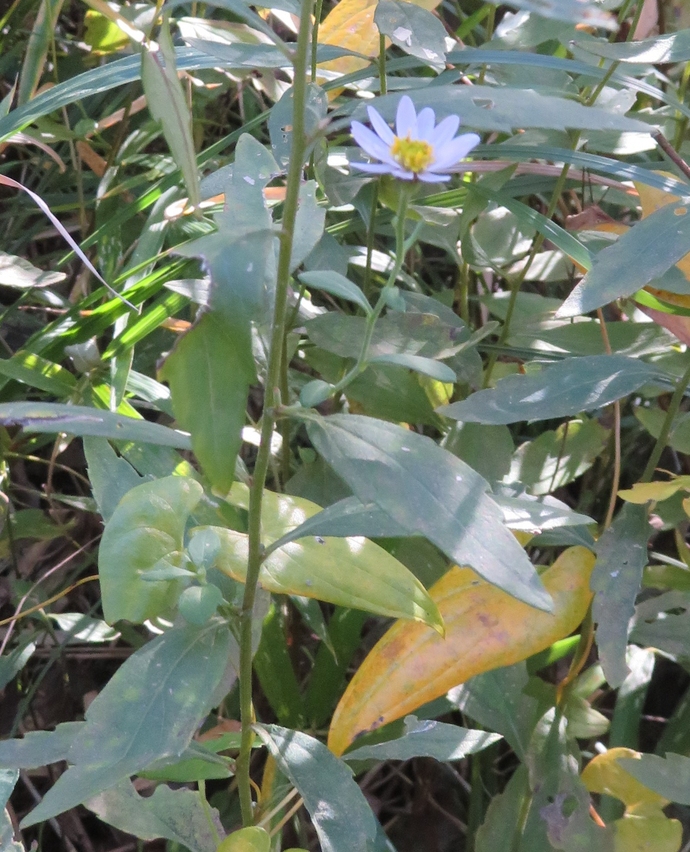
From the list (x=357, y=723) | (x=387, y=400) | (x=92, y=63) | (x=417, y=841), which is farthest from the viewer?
(x=92, y=63)

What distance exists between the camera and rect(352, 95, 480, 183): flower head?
17.3 inches

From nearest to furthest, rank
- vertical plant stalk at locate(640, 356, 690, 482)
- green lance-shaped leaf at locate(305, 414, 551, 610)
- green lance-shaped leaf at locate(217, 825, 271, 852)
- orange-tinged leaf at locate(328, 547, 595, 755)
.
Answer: green lance-shaped leaf at locate(305, 414, 551, 610) < green lance-shaped leaf at locate(217, 825, 271, 852) < orange-tinged leaf at locate(328, 547, 595, 755) < vertical plant stalk at locate(640, 356, 690, 482)

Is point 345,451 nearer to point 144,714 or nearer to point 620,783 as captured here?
point 144,714

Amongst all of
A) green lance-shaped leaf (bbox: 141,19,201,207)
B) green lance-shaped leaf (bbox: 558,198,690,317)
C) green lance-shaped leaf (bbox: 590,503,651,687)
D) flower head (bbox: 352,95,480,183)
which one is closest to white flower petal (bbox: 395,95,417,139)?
flower head (bbox: 352,95,480,183)

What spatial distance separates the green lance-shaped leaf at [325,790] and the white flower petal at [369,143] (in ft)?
1.26

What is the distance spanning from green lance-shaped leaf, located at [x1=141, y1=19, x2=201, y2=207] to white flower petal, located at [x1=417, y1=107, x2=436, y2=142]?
0.44ft

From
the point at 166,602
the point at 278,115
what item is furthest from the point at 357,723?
the point at 278,115

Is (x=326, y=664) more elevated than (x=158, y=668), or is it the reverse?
(x=158, y=668)

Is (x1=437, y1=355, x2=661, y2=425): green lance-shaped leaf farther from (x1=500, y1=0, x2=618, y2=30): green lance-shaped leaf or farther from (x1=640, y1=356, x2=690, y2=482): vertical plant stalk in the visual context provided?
(x1=500, y1=0, x2=618, y2=30): green lance-shaped leaf

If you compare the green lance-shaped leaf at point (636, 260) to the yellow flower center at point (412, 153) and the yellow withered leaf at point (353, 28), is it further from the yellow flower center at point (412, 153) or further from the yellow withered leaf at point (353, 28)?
the yellow withered leaf at point (353, 28)

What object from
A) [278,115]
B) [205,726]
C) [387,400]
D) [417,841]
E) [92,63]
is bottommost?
[417,841]

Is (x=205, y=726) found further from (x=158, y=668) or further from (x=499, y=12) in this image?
(x=499, y=12)

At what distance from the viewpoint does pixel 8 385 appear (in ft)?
3.12

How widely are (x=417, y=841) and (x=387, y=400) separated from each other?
1.72 feet
